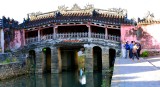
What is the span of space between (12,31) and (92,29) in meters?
7.85

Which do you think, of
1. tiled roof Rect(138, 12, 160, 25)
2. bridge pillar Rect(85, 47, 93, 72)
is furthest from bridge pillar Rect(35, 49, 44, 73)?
tiled roof Rect(138, 12, 160, 25)

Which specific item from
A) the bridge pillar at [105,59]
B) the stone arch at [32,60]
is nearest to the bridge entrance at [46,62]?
the stone arch at [32,60]

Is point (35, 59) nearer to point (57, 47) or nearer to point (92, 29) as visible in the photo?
point (57, 47)

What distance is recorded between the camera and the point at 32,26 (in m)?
32.1

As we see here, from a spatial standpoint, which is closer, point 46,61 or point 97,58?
point 46,61

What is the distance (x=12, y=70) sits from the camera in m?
26.9

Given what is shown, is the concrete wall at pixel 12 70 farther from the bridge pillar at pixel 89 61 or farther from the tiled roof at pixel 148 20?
the tiled roof at pixel 148 20

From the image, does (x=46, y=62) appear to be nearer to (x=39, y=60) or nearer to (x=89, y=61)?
(x=39, y=60)

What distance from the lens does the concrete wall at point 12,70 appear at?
2485 centimetres

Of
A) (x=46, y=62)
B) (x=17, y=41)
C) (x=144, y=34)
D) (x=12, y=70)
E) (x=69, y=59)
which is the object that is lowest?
(x=12, y=70)

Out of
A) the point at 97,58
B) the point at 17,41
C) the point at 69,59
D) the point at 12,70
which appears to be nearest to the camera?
the point at 12,70

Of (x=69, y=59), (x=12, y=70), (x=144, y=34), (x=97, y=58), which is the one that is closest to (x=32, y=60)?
(x=12, y=70)

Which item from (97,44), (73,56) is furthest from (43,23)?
(73,56)

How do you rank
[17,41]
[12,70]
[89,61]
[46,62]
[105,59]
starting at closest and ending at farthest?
[12,70] < [105,59] < [89,61] < [17,41] < [46,62]
